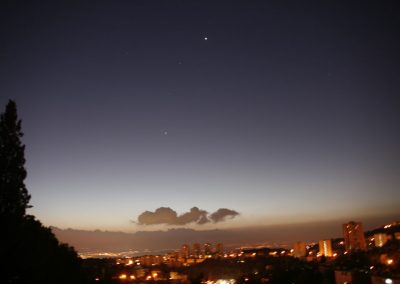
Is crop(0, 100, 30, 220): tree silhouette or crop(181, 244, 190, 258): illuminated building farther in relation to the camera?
crop(181, 244, 190, 258): illuminated building

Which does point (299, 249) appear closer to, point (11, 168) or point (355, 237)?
point (355, 237)

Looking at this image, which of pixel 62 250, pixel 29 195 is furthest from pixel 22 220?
pixel 62 250

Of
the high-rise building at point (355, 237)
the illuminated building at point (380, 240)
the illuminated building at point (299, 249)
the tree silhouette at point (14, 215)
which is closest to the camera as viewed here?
the tree silhouette at point (14, 215)

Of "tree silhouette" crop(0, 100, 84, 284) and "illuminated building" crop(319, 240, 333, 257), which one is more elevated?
"tree silhouette" crop(0, 100, 84, 284)

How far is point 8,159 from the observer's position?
11.6 metres

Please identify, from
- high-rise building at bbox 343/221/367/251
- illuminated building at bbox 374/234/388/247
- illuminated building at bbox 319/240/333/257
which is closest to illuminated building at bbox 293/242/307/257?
illuminated building at bbox 319/240/333/257

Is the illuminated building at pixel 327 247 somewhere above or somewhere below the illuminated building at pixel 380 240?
below

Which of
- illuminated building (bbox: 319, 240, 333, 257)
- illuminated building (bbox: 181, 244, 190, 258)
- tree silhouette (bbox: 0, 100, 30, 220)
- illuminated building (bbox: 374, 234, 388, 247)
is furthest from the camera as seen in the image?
illuminated building (bbox: 181, 244, 190, 258)

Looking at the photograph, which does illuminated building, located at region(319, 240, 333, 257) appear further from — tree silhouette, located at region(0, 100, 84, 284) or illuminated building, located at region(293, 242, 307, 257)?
tree silhouette, located at region(0, 100, 84, 284)

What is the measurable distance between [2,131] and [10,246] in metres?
3.53

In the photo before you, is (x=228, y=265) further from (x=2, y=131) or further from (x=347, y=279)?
(x=2, y=131)

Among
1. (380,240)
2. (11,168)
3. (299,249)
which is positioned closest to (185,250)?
(299,249)

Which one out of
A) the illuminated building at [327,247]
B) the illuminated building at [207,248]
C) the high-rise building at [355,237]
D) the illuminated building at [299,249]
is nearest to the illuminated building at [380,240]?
the high-rise building at [355,237]

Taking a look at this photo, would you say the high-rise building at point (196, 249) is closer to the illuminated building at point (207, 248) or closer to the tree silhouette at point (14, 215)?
the illuminated building at point (207, 248)
